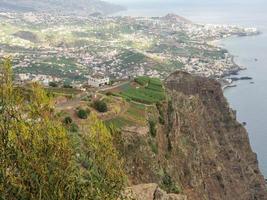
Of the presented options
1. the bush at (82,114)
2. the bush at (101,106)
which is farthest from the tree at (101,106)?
the bush at (82,114)

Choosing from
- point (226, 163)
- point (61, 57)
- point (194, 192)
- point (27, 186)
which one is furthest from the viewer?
point (61, 57)

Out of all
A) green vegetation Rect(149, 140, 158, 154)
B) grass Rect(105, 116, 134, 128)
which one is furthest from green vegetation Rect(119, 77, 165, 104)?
green vegetation Rect(149, 140, 158, 154)

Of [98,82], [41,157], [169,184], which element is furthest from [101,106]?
[98,82]

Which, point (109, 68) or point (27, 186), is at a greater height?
point (27, 186)

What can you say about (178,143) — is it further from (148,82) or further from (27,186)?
(27,186)

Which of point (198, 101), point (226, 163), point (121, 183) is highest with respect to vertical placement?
point (121, 183)

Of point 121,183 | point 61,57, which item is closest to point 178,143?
point 121,183

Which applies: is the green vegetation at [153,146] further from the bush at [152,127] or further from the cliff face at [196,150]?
the bush at [152,127]
